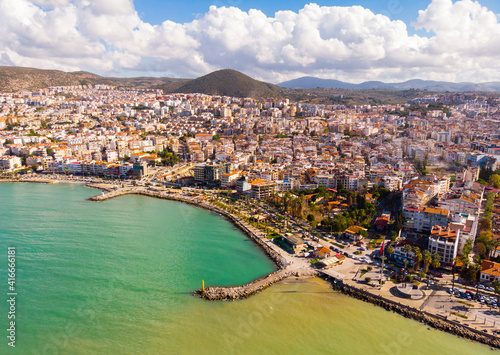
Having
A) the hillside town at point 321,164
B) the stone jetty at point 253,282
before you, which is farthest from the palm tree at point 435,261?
the stone jetty at point 253,282

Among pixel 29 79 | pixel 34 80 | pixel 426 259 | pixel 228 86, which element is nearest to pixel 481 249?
pixel 426 259

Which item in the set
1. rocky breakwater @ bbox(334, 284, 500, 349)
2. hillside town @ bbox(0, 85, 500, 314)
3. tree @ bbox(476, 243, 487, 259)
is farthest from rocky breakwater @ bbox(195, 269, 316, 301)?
tree @ bbox(476, 243, 487, 259)

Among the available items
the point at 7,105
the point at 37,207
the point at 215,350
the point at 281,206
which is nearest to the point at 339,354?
the point at 215,350

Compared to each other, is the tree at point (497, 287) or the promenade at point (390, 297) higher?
the tree at point (497, 287)

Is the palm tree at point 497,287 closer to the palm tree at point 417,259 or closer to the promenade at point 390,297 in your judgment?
the promenade at point 390,297

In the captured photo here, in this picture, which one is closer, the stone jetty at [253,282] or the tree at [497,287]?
the tree at [497,287]

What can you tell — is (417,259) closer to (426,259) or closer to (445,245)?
(426,259)

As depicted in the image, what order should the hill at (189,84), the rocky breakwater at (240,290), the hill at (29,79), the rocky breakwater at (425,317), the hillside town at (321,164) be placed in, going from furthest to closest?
the hill at (189,84)
the hill at (29,79)
the hillside town at (321,164)
the rocky breakwater at (240,290)
the rocky breakwater at (425,317)
